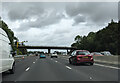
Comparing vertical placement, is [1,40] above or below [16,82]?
above

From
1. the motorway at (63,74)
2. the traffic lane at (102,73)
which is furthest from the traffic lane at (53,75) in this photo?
the traffic lane at (102,73)

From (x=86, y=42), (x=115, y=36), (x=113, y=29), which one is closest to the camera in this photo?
(x=115, y=36)

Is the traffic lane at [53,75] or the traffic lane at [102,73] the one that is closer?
the traffic lane at [53,75]

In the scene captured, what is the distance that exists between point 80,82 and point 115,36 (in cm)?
6033

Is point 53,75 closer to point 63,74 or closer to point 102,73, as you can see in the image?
point 63,74

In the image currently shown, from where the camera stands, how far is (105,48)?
73.4 m

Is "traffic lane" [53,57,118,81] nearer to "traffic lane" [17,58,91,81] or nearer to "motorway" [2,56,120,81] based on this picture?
"motorway" [2,56,120,81]

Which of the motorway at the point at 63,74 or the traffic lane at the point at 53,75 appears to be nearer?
the traffic lane at the point at 53,75

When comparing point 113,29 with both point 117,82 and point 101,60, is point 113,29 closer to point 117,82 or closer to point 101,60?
point 101,60

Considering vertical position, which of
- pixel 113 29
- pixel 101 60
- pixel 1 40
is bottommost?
pixel 101 60

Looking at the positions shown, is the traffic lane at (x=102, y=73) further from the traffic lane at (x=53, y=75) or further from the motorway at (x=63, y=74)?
the traffic lane at (x=53, y=75)

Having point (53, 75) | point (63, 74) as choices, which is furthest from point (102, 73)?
point (53, 75)

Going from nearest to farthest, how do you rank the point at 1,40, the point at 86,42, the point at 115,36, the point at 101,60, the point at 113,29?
the point at 1,40 → the point at 101,60 → the point at 115,36 → the point at 113,29 → the point at 86,42

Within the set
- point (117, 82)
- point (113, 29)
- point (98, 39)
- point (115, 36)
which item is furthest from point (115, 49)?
point (117, 82)
